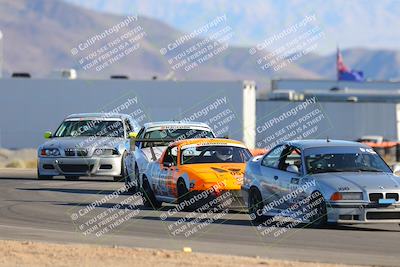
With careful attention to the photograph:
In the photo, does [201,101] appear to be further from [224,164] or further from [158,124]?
[224,164]

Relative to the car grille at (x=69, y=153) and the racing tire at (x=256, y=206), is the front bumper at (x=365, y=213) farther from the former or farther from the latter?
the car grille at (x=69, y=153)

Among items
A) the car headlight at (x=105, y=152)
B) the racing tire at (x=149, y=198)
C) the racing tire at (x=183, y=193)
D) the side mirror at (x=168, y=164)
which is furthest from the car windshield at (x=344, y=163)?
the car headlight at (x=105, y=152)

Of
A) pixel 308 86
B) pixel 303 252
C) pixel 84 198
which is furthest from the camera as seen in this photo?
pixel 308 86

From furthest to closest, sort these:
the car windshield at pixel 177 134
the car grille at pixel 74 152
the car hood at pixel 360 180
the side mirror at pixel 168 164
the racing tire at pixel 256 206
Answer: the car grille at pixel 74 152, the car windshield at pixel 177 134, the side mirror at pixel 168 164, the racing tire at pixel 256 206, the car hood at pixel 360 180

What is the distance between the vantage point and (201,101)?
68.5m

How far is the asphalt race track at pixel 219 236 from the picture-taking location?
13664mm

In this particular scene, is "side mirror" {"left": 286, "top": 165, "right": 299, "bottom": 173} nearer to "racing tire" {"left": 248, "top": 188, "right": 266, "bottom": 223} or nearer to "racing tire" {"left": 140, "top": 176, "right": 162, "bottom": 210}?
"racing tire" {"left": 248, "top": 188, "right": 266, "bottom": 223}

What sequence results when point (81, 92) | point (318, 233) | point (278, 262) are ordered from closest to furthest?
point (278, 262), point (318, 233), point (81, 92)

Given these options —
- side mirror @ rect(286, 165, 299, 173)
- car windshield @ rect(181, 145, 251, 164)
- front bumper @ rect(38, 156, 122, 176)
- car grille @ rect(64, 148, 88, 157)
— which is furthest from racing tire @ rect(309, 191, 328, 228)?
car grille @ rect(64, 148, 88, 157)

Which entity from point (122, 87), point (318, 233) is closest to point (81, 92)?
point (122, 87)

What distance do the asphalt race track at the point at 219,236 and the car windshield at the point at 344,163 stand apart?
85 centimetres

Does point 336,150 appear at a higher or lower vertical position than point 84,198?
higher

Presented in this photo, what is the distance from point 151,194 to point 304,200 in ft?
15.9

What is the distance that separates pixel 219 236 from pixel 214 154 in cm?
493
